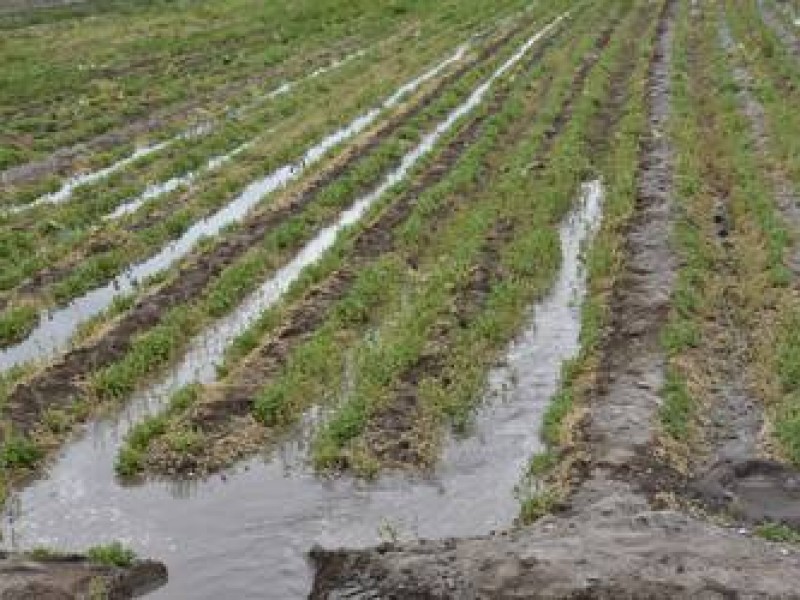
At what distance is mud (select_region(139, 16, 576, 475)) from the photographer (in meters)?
15.6

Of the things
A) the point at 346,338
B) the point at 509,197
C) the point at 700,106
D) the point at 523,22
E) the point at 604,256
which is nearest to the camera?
the point at 346,338

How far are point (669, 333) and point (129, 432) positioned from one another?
7964 mm

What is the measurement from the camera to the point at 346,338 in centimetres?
1916

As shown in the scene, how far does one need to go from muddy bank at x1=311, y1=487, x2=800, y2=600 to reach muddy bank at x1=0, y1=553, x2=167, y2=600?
6.15ft

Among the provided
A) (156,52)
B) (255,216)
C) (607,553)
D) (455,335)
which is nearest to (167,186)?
(255,216)

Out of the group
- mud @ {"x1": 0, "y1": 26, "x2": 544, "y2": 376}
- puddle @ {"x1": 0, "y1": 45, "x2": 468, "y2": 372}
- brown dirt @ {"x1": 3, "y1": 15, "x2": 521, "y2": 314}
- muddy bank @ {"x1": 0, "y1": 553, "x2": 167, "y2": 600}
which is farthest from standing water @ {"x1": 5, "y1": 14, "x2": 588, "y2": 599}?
brown dirt @ {"x1": 3, "y1": 15, "x2": 521, "y2": 314}

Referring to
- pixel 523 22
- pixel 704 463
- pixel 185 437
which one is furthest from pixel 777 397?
pixel 523 22

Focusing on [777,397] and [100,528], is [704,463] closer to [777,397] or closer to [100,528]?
[777,397]

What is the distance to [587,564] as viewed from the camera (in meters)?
11.3

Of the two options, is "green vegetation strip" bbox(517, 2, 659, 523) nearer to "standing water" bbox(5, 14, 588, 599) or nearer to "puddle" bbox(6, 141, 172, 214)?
"standing water" bbox(5, 14, 588, 599)

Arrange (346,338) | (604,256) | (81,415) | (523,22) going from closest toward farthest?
(81,415) → (346,338) → (604,256) → (523,22)

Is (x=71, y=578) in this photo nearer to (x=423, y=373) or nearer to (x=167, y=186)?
(x=423, y=373)

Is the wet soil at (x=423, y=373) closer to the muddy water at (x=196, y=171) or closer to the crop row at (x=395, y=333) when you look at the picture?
the crop row at (x=395, y=333)

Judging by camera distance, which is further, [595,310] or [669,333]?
[595,310]
